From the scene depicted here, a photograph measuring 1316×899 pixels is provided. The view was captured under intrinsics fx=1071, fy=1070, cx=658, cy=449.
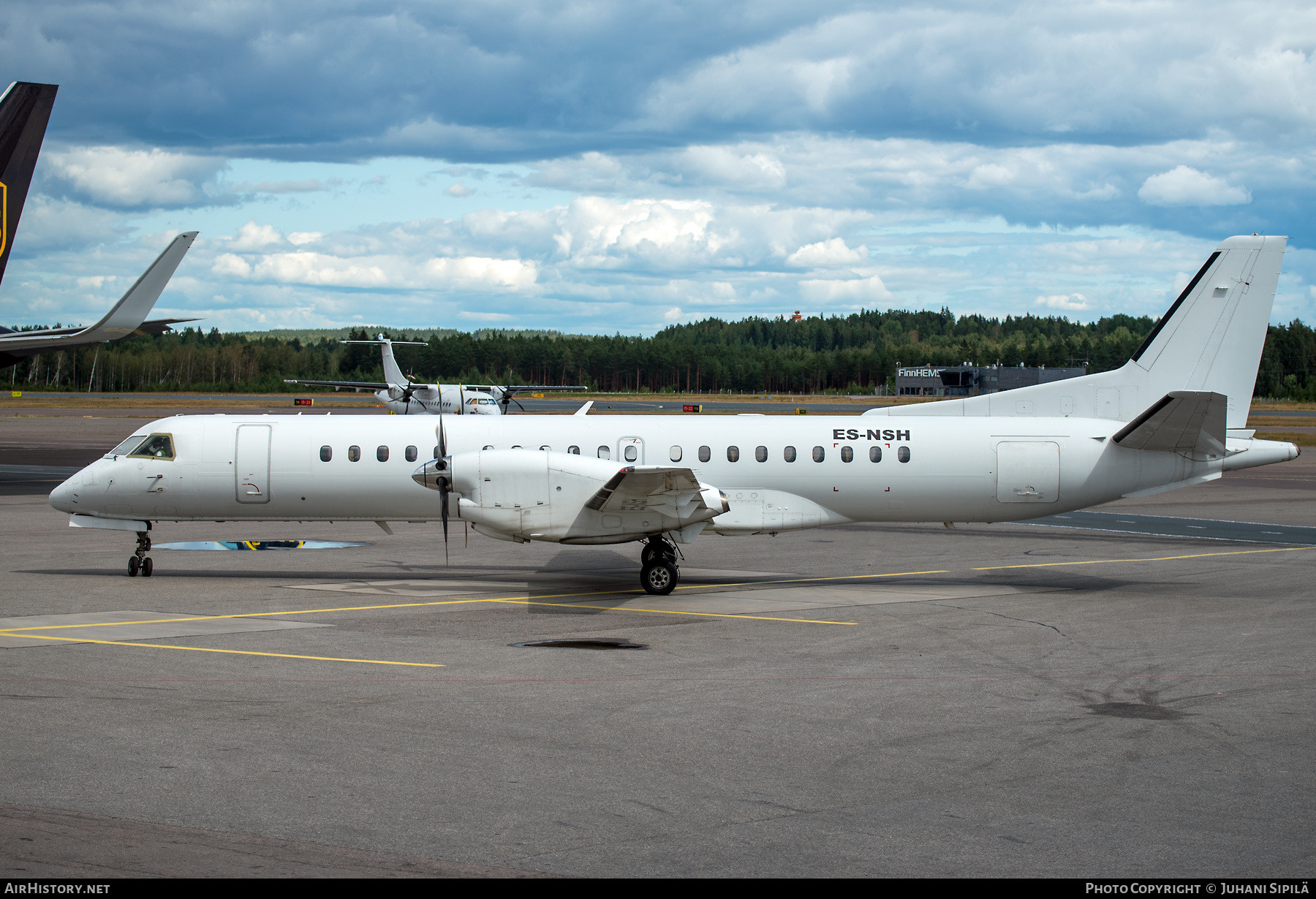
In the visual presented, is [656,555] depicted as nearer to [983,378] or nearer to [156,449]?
[156,449]

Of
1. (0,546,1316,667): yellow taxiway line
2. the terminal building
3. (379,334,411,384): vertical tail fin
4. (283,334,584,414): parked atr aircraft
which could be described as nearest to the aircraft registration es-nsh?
(0,546,1316,667): yellow taxiway line

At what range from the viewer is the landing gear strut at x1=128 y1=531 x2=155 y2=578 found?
20.2 meters

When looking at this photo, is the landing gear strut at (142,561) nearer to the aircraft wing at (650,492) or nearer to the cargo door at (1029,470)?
the aircraft wing at (650,492)

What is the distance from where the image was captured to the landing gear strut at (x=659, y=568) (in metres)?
19.2

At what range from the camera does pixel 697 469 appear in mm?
20391

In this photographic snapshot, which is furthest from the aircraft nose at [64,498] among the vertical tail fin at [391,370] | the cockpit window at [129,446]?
the vertical tail fin at [391,370]

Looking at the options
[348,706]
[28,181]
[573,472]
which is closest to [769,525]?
[573,472]

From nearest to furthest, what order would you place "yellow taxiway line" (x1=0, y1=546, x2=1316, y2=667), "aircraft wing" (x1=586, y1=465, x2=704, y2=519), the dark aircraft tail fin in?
"yellow taxiway line" (x1=0, y1=546, x2=1316, y2=667), "aircraft wing" (x1=586, y1=465, x2=704, y2=519), the dark aircraft tail fin

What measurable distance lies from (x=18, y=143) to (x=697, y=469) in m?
20.7

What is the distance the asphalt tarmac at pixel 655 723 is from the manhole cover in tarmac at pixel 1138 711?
0.05m

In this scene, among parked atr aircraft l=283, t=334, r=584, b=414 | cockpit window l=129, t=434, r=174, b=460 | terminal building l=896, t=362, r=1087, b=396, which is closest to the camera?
cockpit window l=129, t=434, r=174, b=460

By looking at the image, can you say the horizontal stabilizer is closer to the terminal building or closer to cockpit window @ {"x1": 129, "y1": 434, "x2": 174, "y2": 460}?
cockpit window @ {"x1": 129, "y1": 434, "x2": 174, "y2": 460}

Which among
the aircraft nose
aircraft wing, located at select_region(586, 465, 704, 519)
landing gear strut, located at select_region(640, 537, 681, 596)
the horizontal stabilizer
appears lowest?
landing gear strut, located at select_region(640, 537, 681, 596)

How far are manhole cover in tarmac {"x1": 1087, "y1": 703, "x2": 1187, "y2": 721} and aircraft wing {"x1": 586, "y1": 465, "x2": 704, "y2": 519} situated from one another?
25.6 feet
